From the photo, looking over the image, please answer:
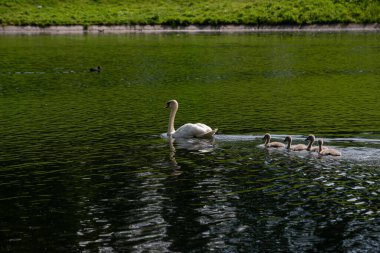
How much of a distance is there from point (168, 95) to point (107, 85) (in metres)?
8.42

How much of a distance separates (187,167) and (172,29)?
102349 millimetres

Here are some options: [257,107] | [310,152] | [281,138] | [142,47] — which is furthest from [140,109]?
[142,47]

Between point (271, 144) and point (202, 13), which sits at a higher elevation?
point (202, 13)

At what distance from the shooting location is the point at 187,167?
26828 mm

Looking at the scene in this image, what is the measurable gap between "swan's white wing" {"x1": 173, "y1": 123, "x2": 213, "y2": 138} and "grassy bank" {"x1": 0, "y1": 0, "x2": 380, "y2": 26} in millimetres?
94891

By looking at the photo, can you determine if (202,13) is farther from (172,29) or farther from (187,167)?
(187,167)

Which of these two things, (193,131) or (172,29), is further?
(172,29)

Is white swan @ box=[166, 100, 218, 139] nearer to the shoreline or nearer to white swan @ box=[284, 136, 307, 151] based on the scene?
white swan @ box=[284, 136, 307, 151]

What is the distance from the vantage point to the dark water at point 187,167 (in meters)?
19.2

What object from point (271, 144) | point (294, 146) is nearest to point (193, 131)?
point (271, 144)

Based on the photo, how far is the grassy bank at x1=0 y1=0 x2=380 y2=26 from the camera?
4941 inches

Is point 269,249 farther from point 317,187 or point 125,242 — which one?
point 317,187

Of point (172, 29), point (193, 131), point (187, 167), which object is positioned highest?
point (172, 29)

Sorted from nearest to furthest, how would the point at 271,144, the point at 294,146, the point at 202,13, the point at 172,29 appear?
1. the point at 294,146
2. the point at 271,144
3. the point at 172,29
4. the point at 202,13
